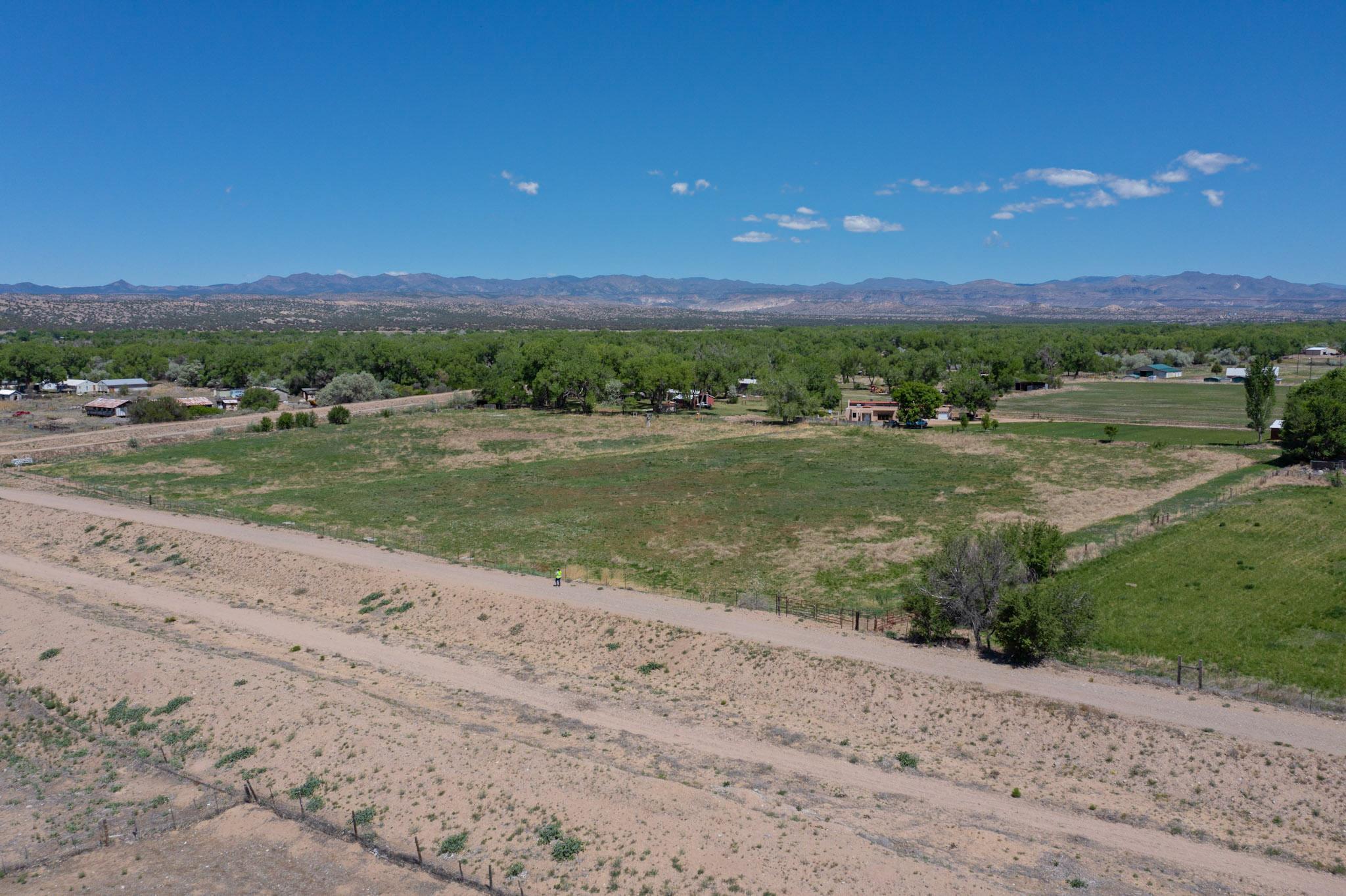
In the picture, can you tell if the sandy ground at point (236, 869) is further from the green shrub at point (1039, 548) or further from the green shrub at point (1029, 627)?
the green shrub at point (1039, 548)

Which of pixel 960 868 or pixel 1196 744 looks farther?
pixel 1196 744

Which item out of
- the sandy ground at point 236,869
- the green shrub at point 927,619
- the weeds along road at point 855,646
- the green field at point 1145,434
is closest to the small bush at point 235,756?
the sandy ground at point 236,869

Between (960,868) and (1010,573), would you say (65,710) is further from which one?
(1010,573)

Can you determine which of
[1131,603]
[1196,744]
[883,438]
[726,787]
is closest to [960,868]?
[726,787]

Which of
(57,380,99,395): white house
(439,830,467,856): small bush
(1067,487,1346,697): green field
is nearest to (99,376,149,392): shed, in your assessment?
(57,380,99,395): white house

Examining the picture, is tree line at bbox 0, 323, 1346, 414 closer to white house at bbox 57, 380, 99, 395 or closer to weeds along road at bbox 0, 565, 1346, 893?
white house at bbox 57, 380, 99, 395

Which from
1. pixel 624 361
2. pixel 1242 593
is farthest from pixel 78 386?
pixel 1242 593

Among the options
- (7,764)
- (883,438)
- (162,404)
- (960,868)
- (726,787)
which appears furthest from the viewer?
(162,404)
